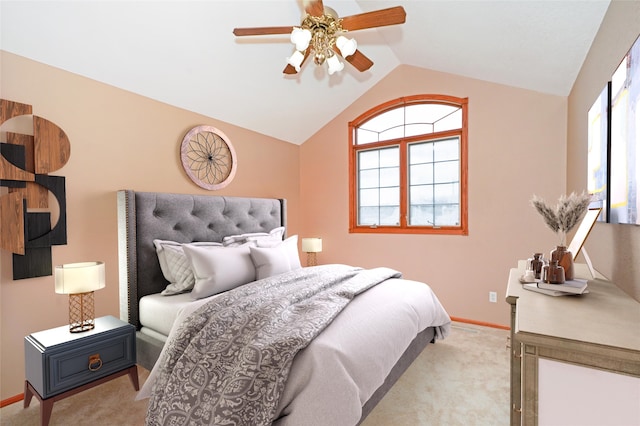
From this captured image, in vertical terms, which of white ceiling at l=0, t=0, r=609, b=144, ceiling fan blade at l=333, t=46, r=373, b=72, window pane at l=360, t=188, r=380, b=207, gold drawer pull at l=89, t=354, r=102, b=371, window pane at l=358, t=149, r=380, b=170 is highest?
white ceiling at l=0, t=0, r=609, b=144

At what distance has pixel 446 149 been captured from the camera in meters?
3.75

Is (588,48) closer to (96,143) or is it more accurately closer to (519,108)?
(519,108)

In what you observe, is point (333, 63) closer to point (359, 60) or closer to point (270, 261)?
point (359, 60)

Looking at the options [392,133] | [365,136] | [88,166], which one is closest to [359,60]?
[392,133]

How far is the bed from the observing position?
1.45 meters

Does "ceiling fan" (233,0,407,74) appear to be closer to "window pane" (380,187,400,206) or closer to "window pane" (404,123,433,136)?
"window pane" (404,123,433,136)

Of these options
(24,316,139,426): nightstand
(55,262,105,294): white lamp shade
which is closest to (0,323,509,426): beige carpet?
(24,316,139,426): nightstand

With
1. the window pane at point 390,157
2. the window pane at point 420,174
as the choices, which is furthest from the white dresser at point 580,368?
the window pane at point 390,157

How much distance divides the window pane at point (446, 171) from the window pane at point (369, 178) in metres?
0.76

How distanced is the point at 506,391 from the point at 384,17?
2625 millimetres

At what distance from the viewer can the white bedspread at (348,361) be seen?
1415mm

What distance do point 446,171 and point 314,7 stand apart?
260cm

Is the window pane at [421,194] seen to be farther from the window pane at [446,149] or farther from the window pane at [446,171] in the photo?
the window pane at [446,149]

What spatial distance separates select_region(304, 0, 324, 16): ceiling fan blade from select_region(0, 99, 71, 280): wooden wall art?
1.98 meters
